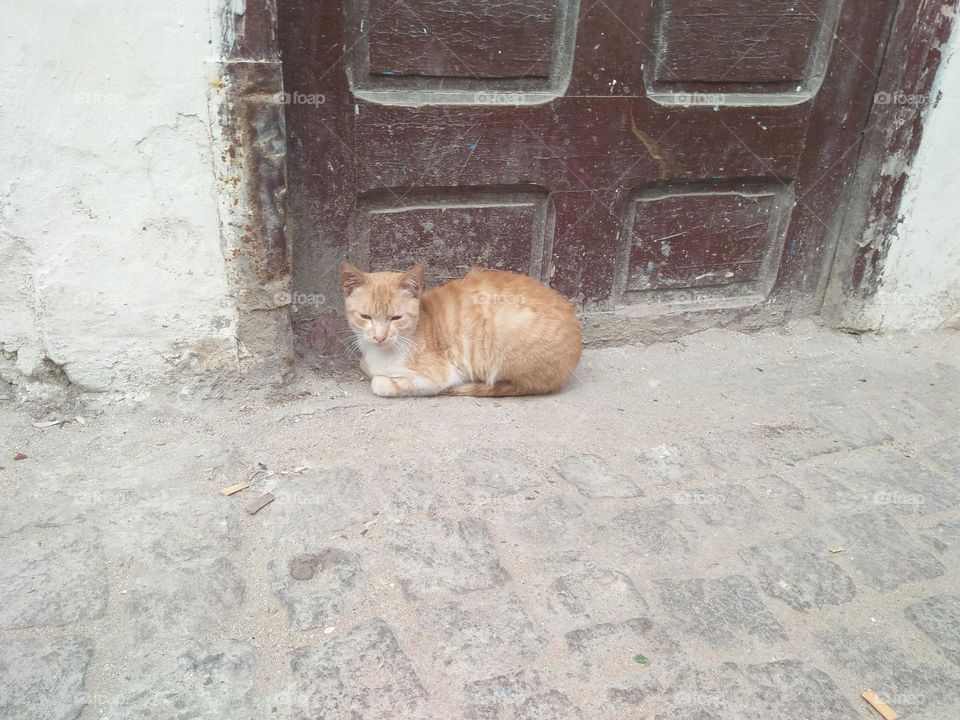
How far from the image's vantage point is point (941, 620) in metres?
2.35

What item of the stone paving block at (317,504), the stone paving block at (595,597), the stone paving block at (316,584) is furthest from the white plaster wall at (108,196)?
the stone paving block at (595,597)

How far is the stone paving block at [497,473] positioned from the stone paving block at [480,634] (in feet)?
1.71

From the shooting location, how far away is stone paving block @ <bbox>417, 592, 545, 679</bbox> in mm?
2080

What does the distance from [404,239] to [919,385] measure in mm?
2545

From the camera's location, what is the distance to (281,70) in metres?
2.81

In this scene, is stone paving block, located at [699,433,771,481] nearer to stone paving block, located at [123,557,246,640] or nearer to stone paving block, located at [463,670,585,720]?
stone paving block, located at [463,670,585,720]

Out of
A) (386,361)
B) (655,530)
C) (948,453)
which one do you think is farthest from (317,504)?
(948,453)

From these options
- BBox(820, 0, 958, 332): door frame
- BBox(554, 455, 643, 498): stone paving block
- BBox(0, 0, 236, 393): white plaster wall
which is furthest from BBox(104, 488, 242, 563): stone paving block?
BBox(820, 0, 958, 332): door frame

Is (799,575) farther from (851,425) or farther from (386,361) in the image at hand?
(386,361)

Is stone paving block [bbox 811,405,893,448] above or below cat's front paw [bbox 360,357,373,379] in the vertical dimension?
below

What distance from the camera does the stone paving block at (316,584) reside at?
2.21 meters

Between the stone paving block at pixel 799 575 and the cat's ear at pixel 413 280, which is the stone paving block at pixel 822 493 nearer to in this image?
the stone paving block at pixel 799 575

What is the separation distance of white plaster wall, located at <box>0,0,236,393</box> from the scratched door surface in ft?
1.35

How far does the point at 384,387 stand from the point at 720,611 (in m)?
1.65
